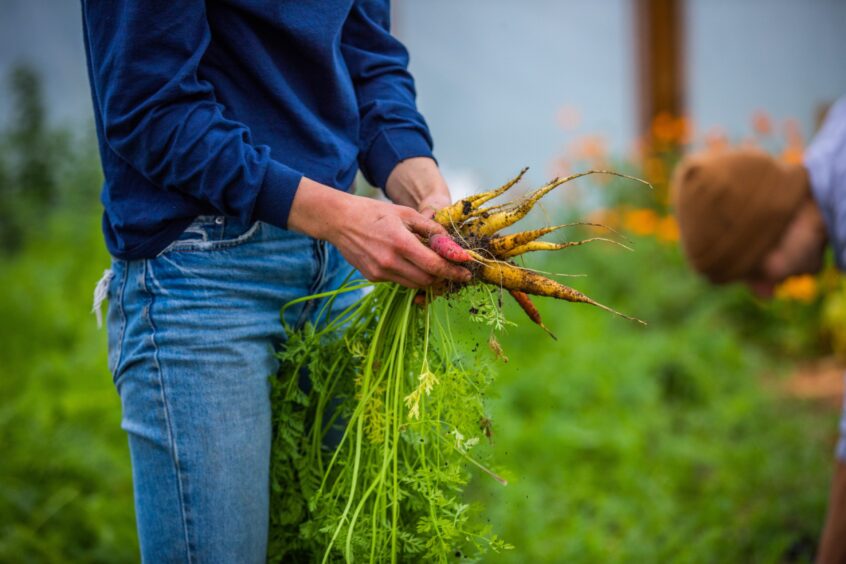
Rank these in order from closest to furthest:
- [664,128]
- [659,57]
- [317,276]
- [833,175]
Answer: [317,276], [833,175], [664,128], [659,57]

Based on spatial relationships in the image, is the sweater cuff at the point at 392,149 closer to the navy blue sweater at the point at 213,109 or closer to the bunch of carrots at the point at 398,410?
the navy blue sweater at the point at 213,109

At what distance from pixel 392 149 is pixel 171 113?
1.72ft

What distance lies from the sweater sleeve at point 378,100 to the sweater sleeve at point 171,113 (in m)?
0.40

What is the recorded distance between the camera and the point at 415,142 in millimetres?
1758

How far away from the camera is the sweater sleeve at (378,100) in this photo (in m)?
1.75

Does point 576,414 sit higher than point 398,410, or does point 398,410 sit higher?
point 398,410

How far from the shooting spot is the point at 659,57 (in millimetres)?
6691

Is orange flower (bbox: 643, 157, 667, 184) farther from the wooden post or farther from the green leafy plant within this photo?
the green leafy plant

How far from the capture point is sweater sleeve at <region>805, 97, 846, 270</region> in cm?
258

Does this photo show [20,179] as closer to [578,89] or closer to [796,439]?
[578,89]

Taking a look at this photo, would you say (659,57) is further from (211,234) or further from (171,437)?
(171,437)

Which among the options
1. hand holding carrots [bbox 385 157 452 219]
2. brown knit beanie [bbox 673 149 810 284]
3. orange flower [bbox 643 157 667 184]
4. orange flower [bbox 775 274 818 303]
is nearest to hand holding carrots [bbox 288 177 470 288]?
hand holding carrots [bbox 385 157 452 219]

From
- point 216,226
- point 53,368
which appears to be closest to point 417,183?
point 216,226

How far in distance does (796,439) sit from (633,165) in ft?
8.50
